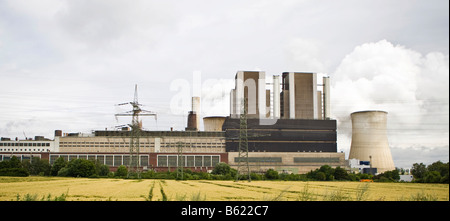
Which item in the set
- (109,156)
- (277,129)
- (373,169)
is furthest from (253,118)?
(109,156)

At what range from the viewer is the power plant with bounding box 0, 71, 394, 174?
101m

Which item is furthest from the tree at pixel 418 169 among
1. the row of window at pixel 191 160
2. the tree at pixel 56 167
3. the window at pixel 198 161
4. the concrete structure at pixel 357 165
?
the tree at pixel 56 167

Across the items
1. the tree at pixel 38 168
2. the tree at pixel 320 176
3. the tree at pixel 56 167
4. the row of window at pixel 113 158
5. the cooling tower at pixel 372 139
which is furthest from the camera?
the row of window at pixel 113 158

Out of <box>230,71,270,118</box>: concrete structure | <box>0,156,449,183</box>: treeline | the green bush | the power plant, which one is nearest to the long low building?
the power plant

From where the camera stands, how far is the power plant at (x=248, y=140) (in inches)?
3976

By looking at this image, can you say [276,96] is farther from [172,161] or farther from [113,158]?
[113,158]

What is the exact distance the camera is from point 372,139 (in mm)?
84500

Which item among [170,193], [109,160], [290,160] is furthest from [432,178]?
[109,160]

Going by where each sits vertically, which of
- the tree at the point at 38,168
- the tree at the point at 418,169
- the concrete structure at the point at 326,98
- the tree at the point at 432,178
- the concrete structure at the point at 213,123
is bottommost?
the tree at the point at 418,169

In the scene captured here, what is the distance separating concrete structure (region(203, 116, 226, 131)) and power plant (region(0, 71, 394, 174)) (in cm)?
31

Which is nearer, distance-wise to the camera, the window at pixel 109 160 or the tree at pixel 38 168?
the tree at pixel 38 168

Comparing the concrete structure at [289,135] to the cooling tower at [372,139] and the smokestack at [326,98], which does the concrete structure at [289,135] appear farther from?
the cooling tower at [372,139]

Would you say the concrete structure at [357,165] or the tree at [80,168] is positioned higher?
the tree at [80,168]

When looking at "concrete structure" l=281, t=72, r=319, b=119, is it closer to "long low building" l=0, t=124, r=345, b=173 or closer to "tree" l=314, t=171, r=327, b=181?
"long low building" l=0, t=124, r=345, b=173
